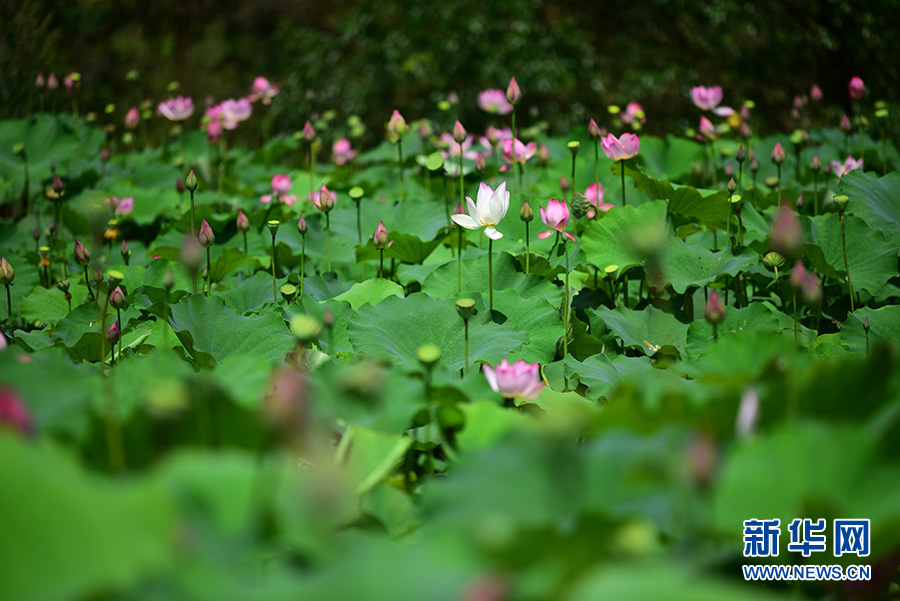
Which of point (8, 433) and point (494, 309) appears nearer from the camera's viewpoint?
point (8, 433)

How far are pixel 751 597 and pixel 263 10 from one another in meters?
9.98

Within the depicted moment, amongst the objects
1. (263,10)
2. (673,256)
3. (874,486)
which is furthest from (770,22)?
(263,10)

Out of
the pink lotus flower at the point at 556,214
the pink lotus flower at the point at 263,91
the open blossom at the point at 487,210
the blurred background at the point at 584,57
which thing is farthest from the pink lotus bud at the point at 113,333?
the blurred background at the point at 584,57

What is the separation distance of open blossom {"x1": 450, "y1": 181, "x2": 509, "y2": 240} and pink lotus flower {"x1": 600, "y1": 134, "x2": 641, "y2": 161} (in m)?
0.39

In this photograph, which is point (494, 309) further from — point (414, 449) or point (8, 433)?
point (8, 433)

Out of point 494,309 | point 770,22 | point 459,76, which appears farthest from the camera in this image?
point 459,76

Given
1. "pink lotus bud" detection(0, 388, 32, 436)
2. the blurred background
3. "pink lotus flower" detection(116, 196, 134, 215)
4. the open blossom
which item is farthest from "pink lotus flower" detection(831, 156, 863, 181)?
the blurred background

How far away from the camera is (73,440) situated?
2.54 feet

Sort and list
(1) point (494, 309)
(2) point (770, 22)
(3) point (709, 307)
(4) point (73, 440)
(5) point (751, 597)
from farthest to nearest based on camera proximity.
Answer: (2) point (770, 22) → (1) point (494, 309) → (3) point (709, 307) → (4) point (73, 440) → (5) point (751, 597)

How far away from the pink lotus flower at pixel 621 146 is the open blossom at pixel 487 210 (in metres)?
0.39

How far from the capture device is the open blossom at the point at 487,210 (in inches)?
63.0

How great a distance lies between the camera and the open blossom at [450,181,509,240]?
1.60 meters

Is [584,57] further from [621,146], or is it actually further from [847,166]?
[621,146]

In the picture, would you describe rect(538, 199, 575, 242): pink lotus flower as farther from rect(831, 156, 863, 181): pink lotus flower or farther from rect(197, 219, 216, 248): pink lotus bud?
rect(831, 156, 863, 181): pink lotus flower
